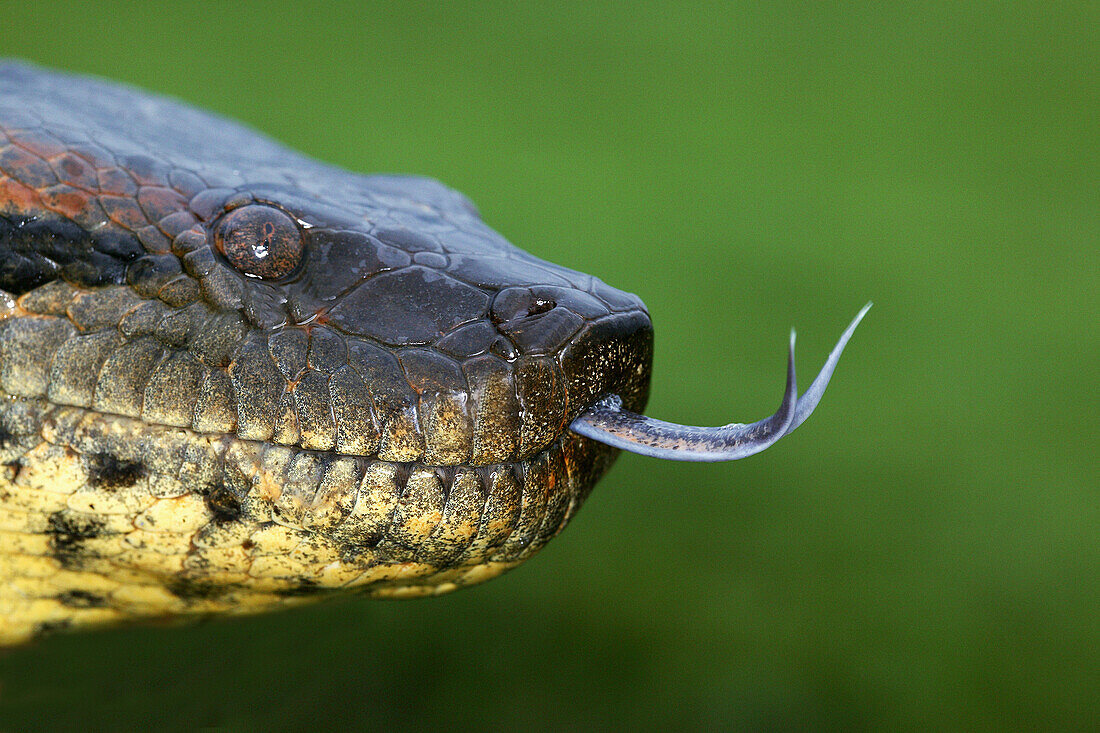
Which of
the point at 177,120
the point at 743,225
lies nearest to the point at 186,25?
the point at 743,225

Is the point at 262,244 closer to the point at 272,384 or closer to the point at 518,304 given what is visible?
the point at 272,384

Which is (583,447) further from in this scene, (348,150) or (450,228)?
(348,150)

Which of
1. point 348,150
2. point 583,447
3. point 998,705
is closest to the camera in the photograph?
point 583,447

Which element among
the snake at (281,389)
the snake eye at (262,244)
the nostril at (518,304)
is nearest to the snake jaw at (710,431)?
the snake at (281,389)

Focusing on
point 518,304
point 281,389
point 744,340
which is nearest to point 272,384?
point 281,389

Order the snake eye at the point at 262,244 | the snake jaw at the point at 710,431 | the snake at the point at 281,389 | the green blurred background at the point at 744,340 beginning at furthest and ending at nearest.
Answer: the green blurred background at the point at 744,340, the snake eye at the point at 262,244, the snake at the point at 281,389, the snake jaw at the point at 710,431

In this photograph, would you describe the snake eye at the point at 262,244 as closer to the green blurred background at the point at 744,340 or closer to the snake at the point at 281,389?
the snake at the point at 281,389
